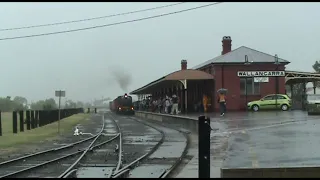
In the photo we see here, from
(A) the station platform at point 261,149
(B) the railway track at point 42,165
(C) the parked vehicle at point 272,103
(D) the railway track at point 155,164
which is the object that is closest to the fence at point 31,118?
(B) the railway track at point 42,165

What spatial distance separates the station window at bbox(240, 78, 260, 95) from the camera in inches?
1668

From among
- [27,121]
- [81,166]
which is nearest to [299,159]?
[81,166]

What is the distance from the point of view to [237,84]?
41969 millimetres

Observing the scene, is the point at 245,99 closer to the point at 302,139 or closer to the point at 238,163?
the point at 302,139

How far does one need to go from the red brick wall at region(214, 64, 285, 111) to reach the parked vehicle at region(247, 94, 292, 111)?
2.34 m

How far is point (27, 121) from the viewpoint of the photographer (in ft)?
108

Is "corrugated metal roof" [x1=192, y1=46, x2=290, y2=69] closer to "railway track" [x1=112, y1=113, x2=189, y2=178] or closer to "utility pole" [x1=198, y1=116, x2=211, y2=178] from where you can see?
"railway track" [x1=112, y1=113, x2=189, y2=178]

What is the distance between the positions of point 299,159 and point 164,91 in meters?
55.0

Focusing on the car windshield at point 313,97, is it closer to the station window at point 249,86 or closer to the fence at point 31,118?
the station window at point 249,86

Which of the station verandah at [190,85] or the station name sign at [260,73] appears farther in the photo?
the station name sign at [260,73]

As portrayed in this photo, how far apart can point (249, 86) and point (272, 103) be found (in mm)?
3853

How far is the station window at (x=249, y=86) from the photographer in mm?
42375

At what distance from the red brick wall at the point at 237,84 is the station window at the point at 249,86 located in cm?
38

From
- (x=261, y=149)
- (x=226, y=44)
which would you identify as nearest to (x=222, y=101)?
(x=261, y=149)
